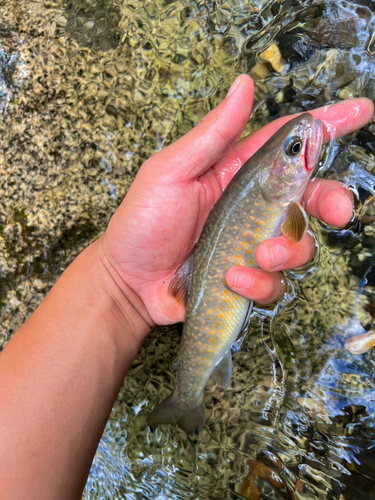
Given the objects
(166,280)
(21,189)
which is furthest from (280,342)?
(21,189)

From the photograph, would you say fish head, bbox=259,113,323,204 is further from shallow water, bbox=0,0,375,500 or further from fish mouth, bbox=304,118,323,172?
shallow water, bbox=0,0,375,500

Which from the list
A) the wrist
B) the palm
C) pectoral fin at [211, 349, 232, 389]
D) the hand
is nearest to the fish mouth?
the hand

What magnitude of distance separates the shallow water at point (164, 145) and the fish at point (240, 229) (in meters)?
0.50

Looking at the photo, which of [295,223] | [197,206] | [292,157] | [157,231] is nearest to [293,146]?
[292,157]

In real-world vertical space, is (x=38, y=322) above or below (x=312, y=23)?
below

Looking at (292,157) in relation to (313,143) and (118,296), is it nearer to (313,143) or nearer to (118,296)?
(313,143)

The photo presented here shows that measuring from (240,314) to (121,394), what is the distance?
4.43 ft

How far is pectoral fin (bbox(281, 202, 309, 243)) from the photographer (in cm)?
187

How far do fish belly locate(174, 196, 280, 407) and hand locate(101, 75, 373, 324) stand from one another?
0.08 m

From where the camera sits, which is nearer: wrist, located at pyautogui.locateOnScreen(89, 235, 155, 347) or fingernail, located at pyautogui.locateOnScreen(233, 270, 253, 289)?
fingernail, located at pyautogui.locateOnScreen(233, 270, 253, 289)

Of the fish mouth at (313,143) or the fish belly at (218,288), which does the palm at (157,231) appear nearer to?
the fish belly at (218,288)

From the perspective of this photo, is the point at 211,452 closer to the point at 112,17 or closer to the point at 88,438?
the point at 88,438

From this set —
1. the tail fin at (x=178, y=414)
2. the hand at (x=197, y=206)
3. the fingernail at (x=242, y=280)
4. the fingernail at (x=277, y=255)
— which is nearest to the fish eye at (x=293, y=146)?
the hand at (x=197, y=206)

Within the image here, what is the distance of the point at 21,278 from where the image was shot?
2.81m
